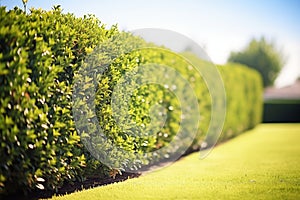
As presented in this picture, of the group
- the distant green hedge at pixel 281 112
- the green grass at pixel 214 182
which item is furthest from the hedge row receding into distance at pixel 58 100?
the distant green hedge at pixel 281 112

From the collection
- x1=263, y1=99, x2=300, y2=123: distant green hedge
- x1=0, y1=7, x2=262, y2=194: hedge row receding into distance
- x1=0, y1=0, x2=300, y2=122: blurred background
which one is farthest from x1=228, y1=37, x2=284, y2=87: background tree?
x1=0, y1=7, x2=262, y2=194: hedge row receding into distance

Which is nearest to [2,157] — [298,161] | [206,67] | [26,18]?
[26,18]

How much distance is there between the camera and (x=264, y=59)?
195 feet

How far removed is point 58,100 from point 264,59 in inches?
2270

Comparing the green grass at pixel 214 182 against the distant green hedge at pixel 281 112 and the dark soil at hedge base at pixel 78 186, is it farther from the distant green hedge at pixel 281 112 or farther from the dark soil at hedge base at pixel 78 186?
the distant green hedge at pixel 281 112

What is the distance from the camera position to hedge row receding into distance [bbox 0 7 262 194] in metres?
4.96

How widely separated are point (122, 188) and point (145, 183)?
1.86ft

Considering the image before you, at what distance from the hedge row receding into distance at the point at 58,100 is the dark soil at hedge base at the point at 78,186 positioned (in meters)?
0.19

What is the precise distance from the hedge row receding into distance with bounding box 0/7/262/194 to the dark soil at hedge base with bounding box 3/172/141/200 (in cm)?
19

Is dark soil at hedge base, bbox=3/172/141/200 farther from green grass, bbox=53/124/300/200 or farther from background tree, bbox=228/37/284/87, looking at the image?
background tree, bbox=228/37/284/87

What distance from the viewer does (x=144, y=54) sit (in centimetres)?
854

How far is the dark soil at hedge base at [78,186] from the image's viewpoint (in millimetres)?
5969

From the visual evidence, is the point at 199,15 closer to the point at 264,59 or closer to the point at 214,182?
the point at 214,182

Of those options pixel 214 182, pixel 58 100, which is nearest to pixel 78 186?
pixel 58 100
